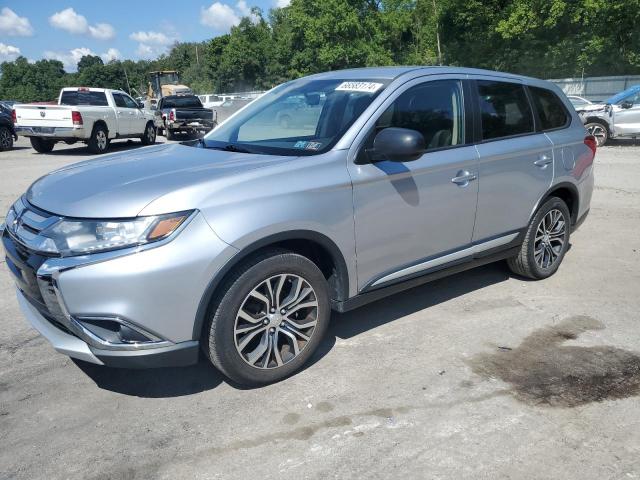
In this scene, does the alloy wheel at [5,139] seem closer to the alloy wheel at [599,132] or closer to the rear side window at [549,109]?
the rear side window at [549,109]

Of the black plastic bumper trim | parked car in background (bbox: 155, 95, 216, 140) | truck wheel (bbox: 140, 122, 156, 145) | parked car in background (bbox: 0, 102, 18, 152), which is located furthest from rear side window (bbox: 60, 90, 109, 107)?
the black plastic bumper trim

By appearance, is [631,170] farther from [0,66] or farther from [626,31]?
[0,66]

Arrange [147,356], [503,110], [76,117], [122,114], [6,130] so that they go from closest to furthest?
1. [147,356]
2. [503,110]
3. [76,117]
4. [122,114]
5. [6,130]

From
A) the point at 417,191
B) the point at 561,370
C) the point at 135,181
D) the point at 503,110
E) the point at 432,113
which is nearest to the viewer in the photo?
the point at 135,181

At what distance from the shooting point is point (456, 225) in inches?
161

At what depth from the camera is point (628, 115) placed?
16.0m

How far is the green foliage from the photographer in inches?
1464

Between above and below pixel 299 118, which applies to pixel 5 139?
below

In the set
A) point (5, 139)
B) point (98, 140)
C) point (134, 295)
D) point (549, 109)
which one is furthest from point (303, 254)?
point (5, 139)

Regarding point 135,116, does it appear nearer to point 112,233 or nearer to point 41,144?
point 41,144

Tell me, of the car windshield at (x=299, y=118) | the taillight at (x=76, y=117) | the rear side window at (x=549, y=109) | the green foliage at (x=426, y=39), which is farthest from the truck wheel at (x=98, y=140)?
the green foliage at (x=426, y=39)

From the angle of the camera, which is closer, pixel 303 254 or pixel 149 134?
pixel 303 254

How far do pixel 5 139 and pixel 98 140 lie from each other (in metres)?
3.89

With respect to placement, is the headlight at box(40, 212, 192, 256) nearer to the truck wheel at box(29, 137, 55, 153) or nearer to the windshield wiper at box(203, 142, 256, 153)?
the windshield wiper at box(203, 142, 256, 153)
